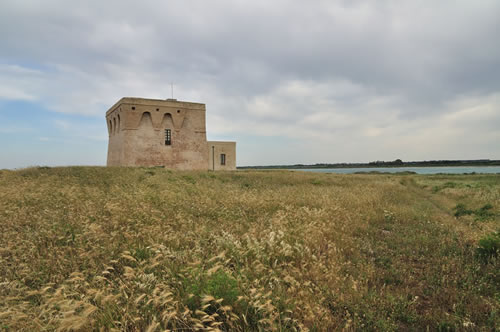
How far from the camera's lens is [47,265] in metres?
3.44

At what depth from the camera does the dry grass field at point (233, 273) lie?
2424mm

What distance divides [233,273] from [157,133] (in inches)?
1103

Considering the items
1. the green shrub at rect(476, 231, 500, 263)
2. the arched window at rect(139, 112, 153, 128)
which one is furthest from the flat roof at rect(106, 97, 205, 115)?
the green shrub at rect(476, 231, 500, 263)

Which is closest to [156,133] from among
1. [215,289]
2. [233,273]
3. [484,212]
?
[233,273]

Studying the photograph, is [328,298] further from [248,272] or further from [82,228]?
[82,228]

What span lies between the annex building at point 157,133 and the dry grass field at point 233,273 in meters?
21.5

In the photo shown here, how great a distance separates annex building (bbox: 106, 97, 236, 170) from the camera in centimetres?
2722

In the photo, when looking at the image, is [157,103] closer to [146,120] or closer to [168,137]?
[146,120]

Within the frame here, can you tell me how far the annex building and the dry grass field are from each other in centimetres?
2153

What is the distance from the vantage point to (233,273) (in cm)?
322

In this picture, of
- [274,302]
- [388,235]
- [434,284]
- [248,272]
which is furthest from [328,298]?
[388,235]

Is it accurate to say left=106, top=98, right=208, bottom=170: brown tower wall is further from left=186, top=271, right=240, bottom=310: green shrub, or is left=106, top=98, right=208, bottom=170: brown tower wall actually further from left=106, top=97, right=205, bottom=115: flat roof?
left=186, top=271, right=240, bottom=310: green shrub

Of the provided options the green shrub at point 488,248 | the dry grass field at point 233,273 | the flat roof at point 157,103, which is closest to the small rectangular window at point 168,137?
the flat roof at point 157,103

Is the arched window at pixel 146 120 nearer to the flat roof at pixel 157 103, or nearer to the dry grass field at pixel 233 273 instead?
the flat roof at pixel 157 103
